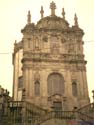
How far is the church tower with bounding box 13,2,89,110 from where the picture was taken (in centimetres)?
3281

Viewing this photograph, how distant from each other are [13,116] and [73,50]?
11822 mm

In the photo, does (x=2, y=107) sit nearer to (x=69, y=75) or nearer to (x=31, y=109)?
(x=31, y=109)

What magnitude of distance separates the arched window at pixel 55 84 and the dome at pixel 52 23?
5510 millimetres

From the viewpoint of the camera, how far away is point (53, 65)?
113 ft

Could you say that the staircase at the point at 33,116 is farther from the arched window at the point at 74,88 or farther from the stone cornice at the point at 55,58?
the stone cornice at the point at 55,58

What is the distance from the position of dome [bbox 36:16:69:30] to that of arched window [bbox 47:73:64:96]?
5.51 metres

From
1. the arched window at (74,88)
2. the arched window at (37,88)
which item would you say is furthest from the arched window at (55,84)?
the arched window at (74,88)

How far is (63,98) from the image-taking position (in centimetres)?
3278

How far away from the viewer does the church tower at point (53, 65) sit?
32812mm

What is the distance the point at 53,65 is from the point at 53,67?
22 centimetres

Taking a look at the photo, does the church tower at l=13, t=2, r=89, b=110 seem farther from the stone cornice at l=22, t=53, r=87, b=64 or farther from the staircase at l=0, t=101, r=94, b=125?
the staircase at l=0, t=101, r=94, b=125

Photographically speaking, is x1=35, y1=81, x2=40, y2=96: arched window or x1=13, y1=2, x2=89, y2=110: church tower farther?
x1=35, y1=81, x2=40, y2=96: arched window

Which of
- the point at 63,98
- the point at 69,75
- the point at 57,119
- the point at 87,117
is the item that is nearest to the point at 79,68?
the point at 69,75

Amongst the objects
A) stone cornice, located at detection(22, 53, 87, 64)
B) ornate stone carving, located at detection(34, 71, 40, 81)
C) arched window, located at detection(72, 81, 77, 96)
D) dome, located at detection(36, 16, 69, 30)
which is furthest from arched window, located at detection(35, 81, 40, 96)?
dome, located at detection(36, 16, 69, 30)
